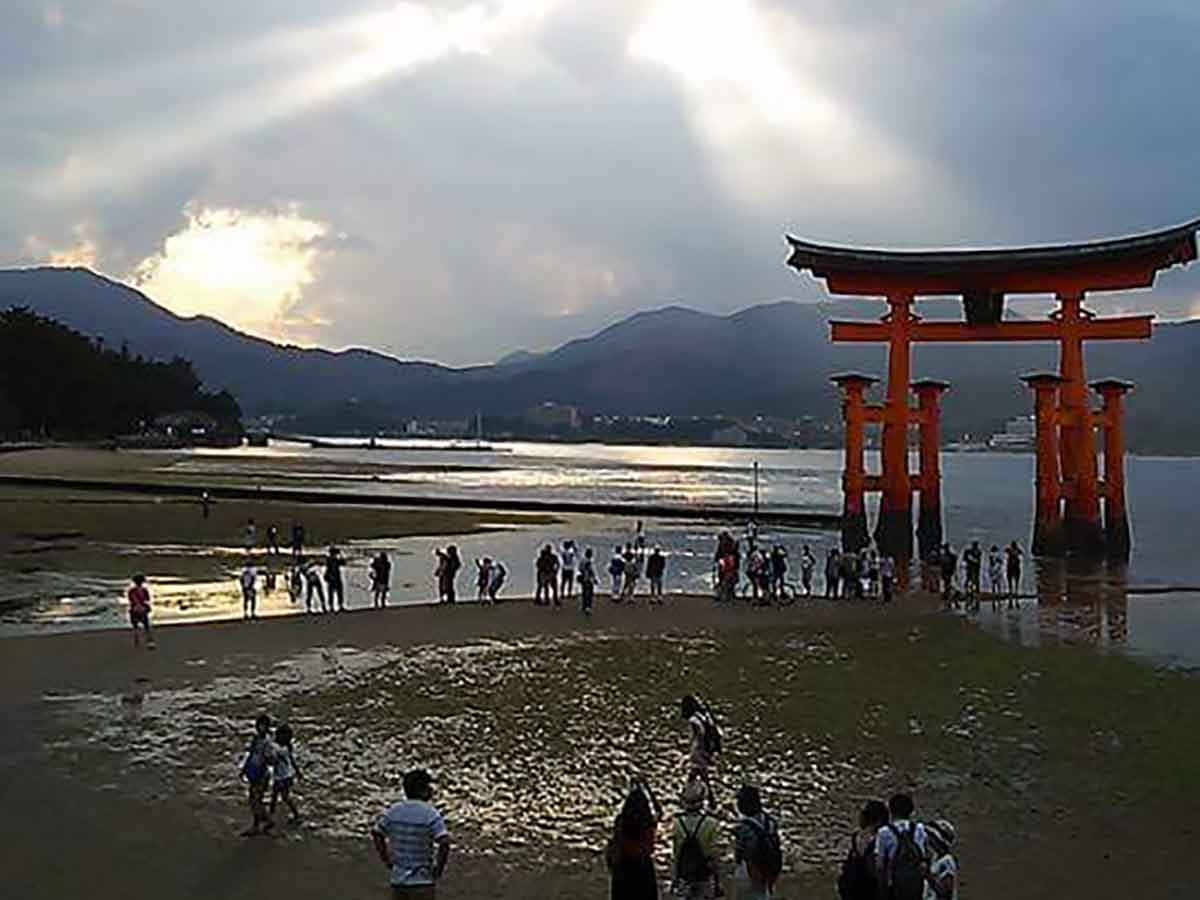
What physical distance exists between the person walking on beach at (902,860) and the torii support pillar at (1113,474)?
3404 cm

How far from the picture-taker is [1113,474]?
130 ft

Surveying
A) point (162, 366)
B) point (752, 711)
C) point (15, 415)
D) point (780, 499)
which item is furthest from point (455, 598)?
point (162, 366)

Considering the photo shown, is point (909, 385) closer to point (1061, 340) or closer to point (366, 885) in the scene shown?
point (1061, 340)

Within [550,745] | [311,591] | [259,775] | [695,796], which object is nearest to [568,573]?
[311,591]

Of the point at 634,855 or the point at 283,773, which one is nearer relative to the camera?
the point at 634,855

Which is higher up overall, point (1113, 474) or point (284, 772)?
point (1113, 474)

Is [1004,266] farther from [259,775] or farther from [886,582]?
[259,775]

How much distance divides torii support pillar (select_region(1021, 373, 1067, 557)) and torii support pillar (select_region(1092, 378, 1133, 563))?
1458mm

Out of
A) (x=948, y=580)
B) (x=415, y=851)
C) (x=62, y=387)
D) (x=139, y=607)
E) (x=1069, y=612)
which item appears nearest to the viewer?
(x=415, y=851)

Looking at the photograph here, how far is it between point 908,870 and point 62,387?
9815 centimetres

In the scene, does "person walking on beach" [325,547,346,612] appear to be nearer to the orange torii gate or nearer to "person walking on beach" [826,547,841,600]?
"person walking on beach" [826,547,841,600]

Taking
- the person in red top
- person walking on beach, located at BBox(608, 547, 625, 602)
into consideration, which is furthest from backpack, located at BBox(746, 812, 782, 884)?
person walking on beach, located at BBox(608, 547, 625, 602)

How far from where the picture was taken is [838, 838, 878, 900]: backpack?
7141 millimetres

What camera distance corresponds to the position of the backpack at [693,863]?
7219 mm
